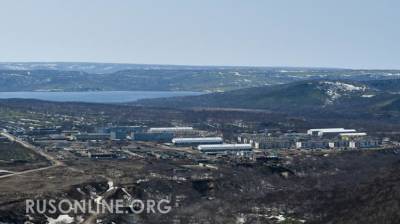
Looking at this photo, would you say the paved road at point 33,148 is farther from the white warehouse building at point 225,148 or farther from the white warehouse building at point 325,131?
the white warehouse building at point 325,131

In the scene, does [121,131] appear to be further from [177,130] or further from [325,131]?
[325,131]

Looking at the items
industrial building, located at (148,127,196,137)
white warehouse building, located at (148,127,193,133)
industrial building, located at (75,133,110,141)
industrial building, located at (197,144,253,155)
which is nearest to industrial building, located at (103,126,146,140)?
industrial building, located at (75,133,110,141)

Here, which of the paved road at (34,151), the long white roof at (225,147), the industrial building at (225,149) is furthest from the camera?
the long white roof at (225,147)

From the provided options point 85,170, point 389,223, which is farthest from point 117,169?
point 389,223

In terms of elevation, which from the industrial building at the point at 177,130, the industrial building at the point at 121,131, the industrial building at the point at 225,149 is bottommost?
the industrial building at the point at 177,130

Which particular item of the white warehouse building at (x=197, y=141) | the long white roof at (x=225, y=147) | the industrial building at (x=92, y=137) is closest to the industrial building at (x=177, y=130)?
the industrial building at (x=92, y=137)

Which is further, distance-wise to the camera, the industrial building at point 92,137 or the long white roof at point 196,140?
the industrial building at point 92,137

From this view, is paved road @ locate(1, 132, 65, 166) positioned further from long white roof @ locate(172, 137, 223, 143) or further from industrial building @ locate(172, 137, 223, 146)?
long white roof @ locate(172, 137, 223, 143)

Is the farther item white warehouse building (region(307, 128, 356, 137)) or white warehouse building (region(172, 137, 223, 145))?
white warehouse building (region(307, 128, 356, 137))
